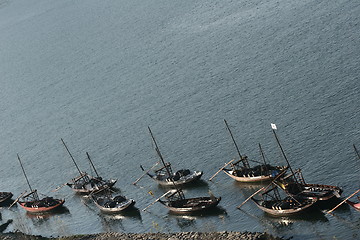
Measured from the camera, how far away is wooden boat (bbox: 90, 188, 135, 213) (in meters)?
117

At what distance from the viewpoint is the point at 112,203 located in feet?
390

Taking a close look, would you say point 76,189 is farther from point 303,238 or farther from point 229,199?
point 303,238

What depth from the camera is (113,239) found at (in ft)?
352

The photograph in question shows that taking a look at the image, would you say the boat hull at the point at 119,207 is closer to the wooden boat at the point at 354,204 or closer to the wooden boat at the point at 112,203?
the wooden boat at the point at 112,203

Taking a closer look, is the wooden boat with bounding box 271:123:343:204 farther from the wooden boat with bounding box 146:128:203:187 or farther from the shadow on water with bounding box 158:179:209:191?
the wooden boat with bounding box 146:128:203:187

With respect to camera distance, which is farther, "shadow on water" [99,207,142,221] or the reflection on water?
the reflection on water

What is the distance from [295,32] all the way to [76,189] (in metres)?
83.6

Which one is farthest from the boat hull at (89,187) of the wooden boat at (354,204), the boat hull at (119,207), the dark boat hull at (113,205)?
the wooden boat at (354,204)

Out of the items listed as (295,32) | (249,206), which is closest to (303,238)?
(249,206)

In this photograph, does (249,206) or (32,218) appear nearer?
(249,206)

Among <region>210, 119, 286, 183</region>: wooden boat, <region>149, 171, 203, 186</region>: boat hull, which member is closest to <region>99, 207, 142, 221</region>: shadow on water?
<region>149, 171, 203, 186</region>: boat hull

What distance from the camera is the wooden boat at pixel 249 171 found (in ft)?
364

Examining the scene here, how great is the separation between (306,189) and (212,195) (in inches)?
656

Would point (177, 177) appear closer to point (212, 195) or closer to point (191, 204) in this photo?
point (191, 204)
